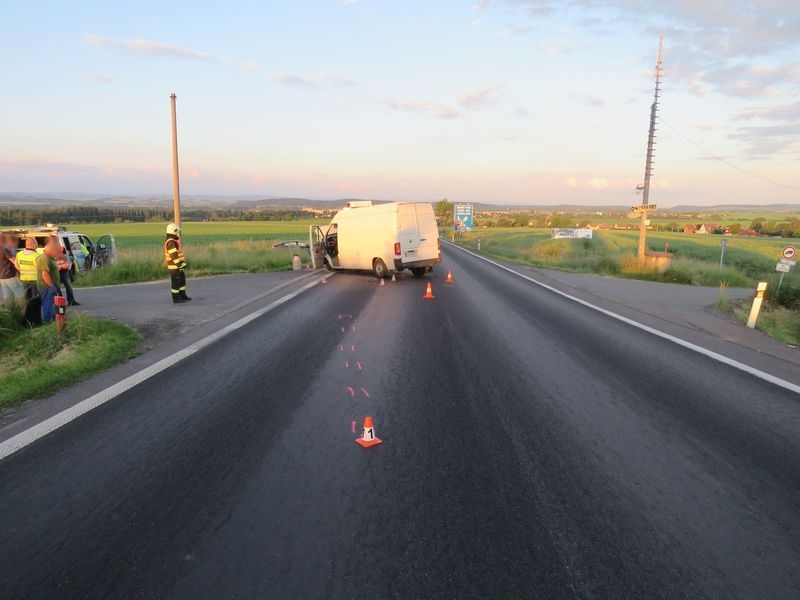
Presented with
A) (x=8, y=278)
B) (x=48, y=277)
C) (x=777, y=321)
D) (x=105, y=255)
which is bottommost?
(x=777, y=321)

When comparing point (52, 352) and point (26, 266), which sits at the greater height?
point (26, 266)

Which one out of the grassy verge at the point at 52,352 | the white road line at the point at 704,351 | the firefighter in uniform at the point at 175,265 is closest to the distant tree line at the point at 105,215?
the firefighter in uniform at the point at 175,265

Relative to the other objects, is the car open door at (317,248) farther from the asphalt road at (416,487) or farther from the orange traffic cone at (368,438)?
the orange traffic cone at (368,438)

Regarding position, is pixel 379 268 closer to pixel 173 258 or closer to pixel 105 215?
pixel 173 258

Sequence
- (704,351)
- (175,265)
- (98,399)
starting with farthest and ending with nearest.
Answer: (175,265)
(704,351)
(98,399)

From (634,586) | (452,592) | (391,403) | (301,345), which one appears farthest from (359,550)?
(301,345)

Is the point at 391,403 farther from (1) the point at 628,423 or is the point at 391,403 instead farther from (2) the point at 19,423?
(2) the point at 19,423

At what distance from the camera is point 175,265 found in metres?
11.4

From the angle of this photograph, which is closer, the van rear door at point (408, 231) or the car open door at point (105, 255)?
the van rear door at point (408, 231)

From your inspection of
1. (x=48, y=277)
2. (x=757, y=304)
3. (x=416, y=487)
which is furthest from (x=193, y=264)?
(x=416, y=487)

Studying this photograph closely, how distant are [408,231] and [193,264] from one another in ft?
31.7

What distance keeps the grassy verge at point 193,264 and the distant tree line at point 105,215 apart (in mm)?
31614

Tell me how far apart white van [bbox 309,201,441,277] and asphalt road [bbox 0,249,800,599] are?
1051 cm

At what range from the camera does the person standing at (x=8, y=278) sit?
32.2ft
